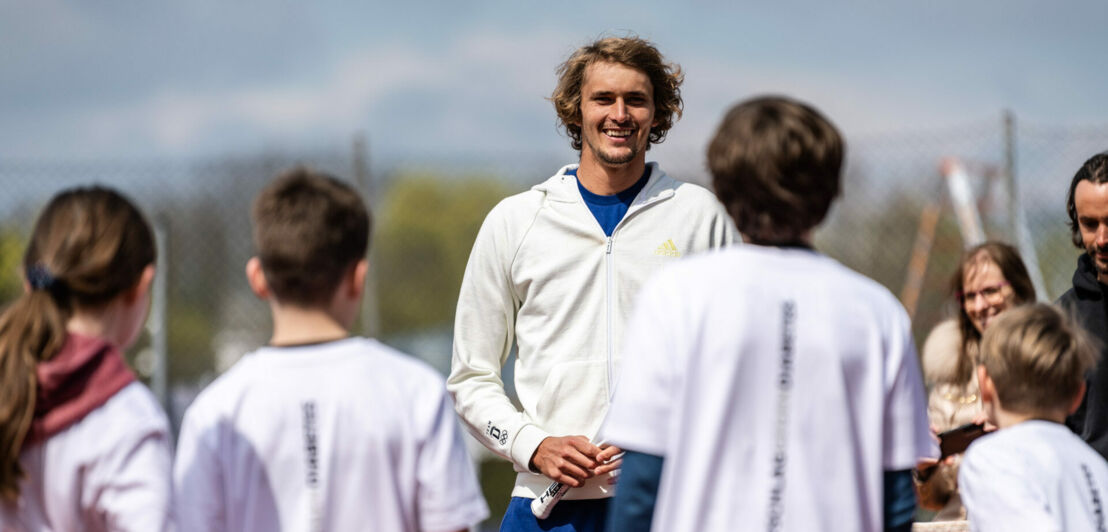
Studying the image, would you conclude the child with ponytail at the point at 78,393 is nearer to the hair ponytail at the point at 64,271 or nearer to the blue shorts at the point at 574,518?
the hair ponytail at the point at 64,271

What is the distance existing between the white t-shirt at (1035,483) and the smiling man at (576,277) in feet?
3.65

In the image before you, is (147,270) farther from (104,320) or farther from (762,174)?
(762,174)

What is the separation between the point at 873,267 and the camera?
7.47 metres

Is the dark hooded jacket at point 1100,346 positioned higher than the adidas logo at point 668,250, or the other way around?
the adidas logo at point 668,250

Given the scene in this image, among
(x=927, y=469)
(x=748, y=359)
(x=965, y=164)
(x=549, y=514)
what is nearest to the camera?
(x=748, y=359)

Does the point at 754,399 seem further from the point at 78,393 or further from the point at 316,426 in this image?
the point at 78,393

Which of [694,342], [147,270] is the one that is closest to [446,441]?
[694,342]

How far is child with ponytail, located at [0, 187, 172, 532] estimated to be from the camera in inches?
87.4

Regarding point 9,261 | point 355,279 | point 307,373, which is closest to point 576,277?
point 355,279

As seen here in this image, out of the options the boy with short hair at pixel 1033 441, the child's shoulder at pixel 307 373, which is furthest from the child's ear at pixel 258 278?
the boy with short hair at pixel 1033 441

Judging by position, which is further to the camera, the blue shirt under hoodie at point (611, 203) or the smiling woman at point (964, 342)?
the smiling woman at point (964, 342)

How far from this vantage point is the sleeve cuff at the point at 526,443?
326cm

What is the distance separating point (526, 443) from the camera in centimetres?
328

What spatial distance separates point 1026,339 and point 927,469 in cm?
180
